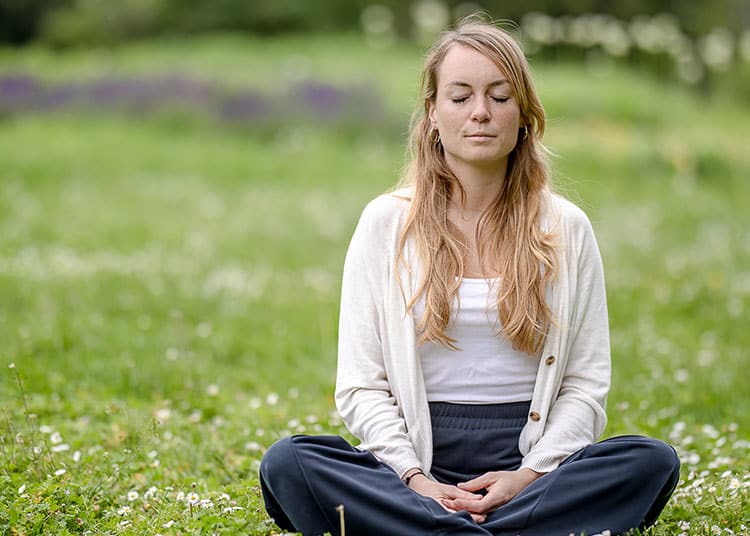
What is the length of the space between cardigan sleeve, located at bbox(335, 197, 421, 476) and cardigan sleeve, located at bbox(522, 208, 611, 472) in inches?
20.2

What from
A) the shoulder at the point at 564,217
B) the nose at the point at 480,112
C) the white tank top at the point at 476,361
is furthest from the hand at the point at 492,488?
the nose at the point at 480,112

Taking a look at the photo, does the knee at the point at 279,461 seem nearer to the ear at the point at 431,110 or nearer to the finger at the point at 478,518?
the finger at the point at 478,518

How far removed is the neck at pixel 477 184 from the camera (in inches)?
156

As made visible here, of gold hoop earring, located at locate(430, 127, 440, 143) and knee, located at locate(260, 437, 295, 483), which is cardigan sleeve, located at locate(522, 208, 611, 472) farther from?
knee, located at locate(260, 437, 295, 483)

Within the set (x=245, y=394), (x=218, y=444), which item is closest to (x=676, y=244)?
(x=245, y=394)

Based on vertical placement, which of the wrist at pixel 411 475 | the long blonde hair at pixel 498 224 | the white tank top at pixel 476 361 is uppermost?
the long blonde hair at pixel 498 224

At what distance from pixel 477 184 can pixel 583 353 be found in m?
0.76

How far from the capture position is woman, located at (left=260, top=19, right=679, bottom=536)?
354 cm

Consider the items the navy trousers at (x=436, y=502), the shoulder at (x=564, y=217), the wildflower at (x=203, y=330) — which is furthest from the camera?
the wildflower at (x=203, y=330)

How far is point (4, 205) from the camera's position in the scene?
10.2m

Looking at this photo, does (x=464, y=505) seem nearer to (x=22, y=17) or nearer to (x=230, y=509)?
(x=230, y=509)

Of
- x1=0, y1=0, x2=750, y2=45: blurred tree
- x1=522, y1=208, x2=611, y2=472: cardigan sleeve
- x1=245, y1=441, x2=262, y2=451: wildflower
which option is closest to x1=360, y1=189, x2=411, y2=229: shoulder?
x1=522, y1=208, x2=611, y2=472: cardigan sleeve

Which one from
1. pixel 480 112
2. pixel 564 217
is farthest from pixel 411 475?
pixel 480 112

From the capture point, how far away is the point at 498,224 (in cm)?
394
